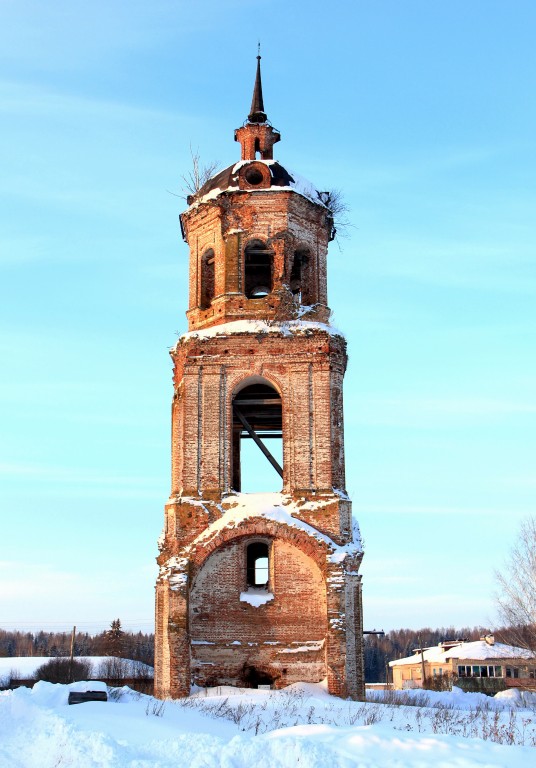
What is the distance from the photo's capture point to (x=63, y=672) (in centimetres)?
3644

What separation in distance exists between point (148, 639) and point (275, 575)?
57.6m

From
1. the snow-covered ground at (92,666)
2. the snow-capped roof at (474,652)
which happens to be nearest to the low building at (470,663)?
the snow-capped roof at (474,652)

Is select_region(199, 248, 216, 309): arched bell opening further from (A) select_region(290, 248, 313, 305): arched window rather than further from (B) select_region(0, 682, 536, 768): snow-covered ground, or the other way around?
(B) select_region(0, 682, 536, 768): snow-covered ground

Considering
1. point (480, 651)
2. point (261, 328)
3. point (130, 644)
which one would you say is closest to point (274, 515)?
point (261, 328)

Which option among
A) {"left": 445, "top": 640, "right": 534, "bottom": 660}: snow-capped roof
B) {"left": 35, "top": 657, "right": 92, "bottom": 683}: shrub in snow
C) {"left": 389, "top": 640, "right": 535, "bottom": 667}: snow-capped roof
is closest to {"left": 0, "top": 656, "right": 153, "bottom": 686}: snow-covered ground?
{"left": 35, "top": 657, "right": 92, "bottom": 683}: shrub in snow

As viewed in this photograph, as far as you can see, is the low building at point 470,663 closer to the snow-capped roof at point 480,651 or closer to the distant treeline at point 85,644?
the snow-capped roof at point 480,651

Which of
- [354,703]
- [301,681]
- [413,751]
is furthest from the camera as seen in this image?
[301,681]

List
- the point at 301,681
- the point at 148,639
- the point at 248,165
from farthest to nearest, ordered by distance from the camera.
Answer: the point at 148,639
the point at 248,165
the point at 301,681

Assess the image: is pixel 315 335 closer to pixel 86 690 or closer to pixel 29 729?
pixel 86 690

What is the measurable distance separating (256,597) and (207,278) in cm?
641

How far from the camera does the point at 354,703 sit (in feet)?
46.7

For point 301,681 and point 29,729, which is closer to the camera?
point 29,729

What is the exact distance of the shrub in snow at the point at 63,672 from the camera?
3459 centimetres

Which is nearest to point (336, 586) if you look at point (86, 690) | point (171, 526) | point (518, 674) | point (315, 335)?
point (171, 526)
